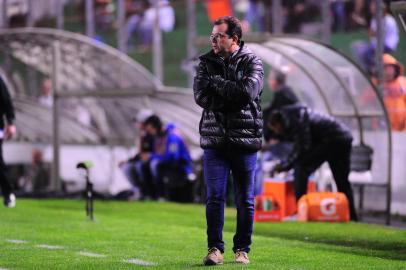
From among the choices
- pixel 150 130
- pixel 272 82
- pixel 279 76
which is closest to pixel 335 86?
pixel 279 76

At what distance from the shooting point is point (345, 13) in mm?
23375

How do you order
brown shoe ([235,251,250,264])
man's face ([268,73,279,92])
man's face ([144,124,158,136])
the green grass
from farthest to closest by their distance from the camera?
man's face ([144,124,158,136])
man's face ([268,73,279,92])
the green grass
brown shoe ([235,251,250,264])

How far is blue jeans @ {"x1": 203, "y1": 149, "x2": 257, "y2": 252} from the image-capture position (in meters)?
11.0

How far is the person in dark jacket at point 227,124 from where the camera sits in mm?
10875

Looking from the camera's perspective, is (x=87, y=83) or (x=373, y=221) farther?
(x=87, y=83)

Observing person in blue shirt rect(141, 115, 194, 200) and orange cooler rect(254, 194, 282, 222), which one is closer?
orange cooler rect(254, 194, 282, 222)

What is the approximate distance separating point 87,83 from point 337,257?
16.0m

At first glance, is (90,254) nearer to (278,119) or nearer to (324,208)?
(324,208)

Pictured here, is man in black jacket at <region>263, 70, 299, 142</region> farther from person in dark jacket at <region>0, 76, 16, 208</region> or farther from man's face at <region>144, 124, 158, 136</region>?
person in dark jacket at <region>0, 76, 16, 208</region>

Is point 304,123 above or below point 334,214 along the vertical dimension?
above

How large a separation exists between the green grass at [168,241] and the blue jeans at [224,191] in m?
0.26

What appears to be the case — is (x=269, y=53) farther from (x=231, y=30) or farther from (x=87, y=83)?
(x=231, y=30)

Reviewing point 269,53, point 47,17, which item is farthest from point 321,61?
point 47,17

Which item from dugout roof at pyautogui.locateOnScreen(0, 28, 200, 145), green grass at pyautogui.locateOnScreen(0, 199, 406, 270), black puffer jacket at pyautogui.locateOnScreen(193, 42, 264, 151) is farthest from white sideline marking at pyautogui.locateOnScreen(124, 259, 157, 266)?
dugout roof at pyautogui.locateOnScreen(0, 28, 200, 145)
